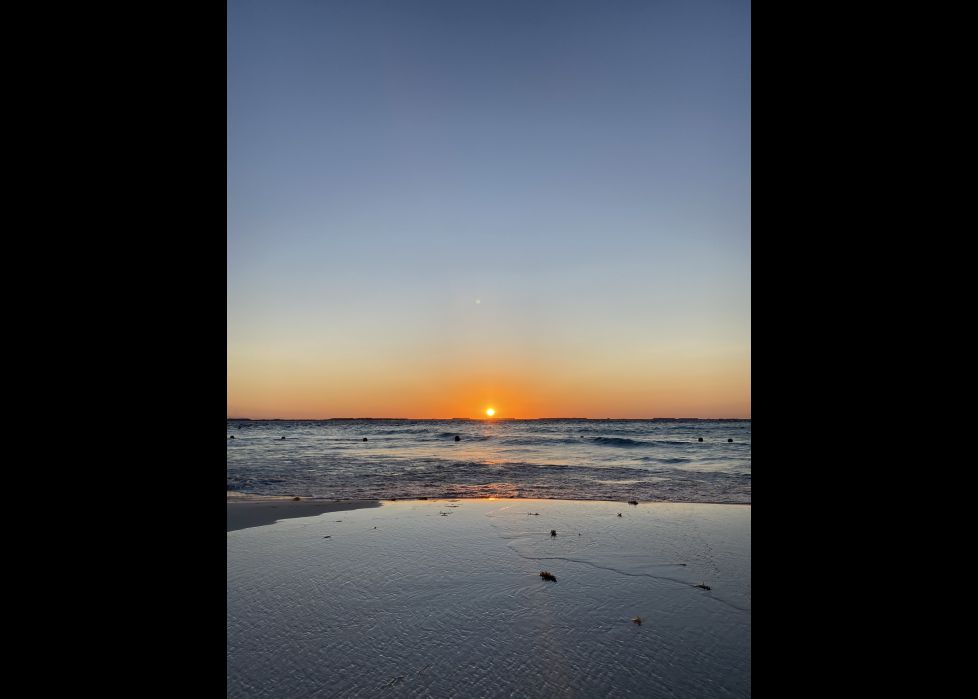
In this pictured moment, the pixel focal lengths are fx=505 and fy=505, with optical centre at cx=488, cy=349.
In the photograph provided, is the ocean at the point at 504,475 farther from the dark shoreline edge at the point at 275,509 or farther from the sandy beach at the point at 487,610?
the sandy beach at the point at 487,610

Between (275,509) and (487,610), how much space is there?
23.4 ft

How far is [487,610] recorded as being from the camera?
15.7 feet

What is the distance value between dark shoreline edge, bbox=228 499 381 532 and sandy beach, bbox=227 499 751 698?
0.62 metres

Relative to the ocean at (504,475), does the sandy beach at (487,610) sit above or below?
above

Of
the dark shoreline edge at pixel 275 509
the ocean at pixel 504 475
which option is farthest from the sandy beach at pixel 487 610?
the ocean at pixel 504 475

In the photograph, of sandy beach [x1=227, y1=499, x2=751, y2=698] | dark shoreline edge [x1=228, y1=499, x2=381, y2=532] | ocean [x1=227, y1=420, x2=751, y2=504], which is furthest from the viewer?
ocean [x1=227, y1=420, x2=751, y2=504]

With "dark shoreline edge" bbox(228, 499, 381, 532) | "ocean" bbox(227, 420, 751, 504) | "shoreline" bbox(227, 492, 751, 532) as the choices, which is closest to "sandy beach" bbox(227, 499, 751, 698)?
"dark shoreline edge" bbox(228, 499, 381, 532)

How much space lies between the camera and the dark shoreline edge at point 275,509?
30.0 ft

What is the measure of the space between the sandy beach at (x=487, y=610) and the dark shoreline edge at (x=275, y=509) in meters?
0.62

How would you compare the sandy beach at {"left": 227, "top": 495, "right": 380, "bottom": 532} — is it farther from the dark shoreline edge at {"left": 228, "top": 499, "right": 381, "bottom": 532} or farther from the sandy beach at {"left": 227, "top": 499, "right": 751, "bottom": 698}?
the sandy beach at {"left": 227, "top": 499, "right": 751, "bottom": 698}

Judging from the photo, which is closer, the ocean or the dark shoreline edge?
the dark shoreline edge

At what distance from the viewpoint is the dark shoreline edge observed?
913cm

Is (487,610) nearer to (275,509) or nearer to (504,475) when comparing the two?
(275,509)
